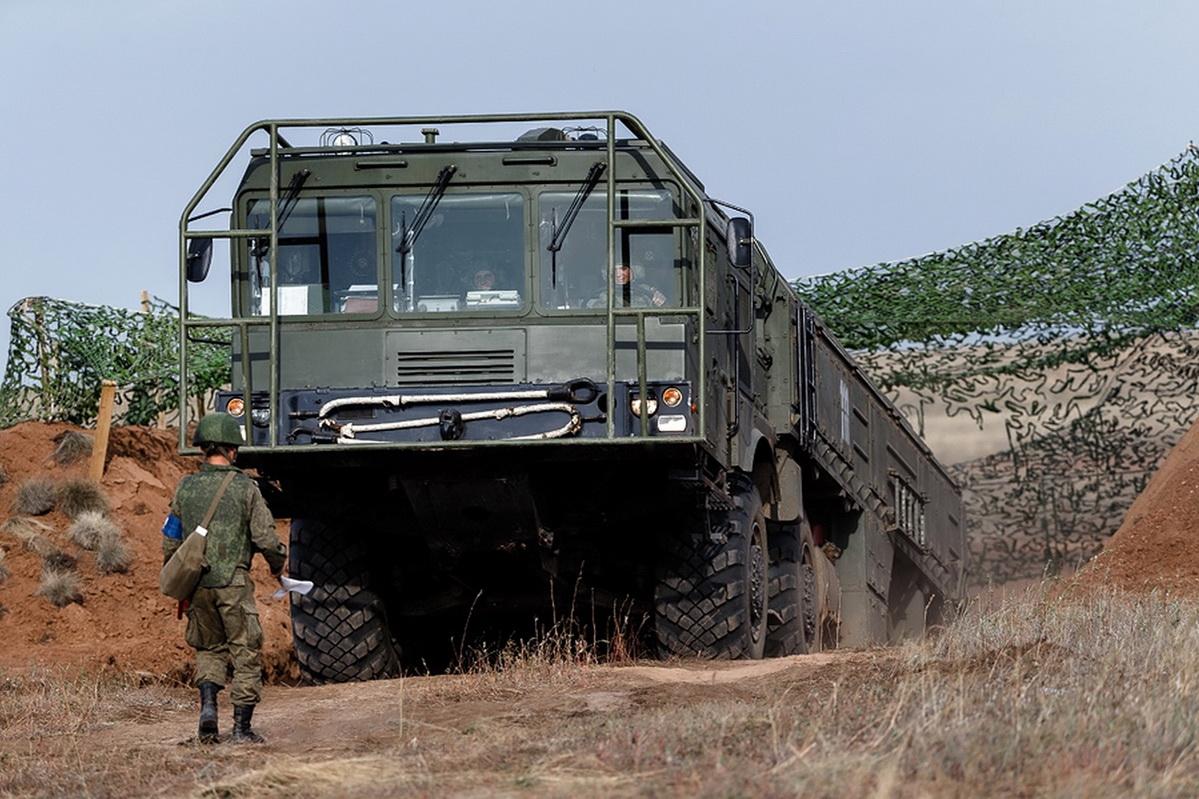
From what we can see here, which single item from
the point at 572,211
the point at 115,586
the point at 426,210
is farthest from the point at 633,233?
the point at 115,586

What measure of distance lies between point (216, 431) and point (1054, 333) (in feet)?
55.1

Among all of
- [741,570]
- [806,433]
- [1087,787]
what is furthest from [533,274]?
[1087,787]

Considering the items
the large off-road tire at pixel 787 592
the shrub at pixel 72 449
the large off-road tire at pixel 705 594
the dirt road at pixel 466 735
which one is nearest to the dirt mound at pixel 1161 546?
the large off-road tire at pixel 787 592

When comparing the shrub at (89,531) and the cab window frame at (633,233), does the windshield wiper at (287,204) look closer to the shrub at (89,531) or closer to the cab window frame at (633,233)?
the cab window frame at (633,233)

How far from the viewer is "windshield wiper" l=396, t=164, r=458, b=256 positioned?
40.1ft

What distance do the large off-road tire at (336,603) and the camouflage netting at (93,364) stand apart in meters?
9.96

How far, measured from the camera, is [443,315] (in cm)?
1193

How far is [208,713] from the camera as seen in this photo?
982 cm

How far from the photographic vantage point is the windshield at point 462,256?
39.5 ft

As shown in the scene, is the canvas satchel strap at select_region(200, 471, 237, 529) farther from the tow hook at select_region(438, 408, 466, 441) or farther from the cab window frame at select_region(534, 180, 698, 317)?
the cab window frame at select_region(534, 180, 698, 317)

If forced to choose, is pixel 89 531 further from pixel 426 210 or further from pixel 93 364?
pixel 426 210

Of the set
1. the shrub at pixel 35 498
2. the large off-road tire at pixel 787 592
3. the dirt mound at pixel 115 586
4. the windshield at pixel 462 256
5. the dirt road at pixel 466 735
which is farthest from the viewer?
the shrub at pixel 35 498

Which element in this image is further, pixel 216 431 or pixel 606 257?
pixel 606 257

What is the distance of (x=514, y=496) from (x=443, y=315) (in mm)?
1189
